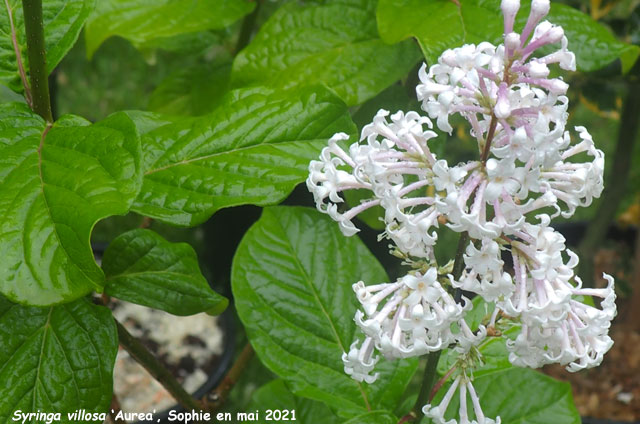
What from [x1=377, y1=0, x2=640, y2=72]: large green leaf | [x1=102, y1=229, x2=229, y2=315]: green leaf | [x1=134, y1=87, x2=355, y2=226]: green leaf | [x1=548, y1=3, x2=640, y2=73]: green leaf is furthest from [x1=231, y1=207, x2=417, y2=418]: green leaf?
[x1=548, y1=3, x2=640, y2=73]: green leaf

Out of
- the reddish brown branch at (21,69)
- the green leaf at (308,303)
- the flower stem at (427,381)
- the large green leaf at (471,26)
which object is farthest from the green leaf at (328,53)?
the flower stem at (427,381)

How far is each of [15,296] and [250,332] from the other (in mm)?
364

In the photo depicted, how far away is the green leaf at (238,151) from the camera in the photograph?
31.1 inches

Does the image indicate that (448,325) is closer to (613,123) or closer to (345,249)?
(345,249)

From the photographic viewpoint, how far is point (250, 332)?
96 cm

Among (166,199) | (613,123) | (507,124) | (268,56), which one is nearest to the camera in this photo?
(507,124)


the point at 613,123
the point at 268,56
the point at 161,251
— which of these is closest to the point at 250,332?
the point at 161,251

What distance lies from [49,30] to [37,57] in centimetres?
10

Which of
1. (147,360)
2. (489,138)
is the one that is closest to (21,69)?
(147,360)

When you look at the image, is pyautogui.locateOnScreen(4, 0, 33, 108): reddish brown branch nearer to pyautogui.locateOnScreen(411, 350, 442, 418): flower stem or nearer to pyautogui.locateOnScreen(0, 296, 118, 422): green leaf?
pyautogui.locateOnScreen(0, 296, 118, 422): green leaf

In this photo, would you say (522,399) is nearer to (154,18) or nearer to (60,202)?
(60,202)

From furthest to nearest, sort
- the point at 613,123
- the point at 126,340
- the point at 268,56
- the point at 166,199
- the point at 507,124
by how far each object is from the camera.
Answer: the point at 613,123 < the point at 268,56 < the point at 126,340 < the point at 166,199 < the point at 507,124

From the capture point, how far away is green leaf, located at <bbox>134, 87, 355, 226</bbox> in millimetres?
791

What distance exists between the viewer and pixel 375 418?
32.9 inches
